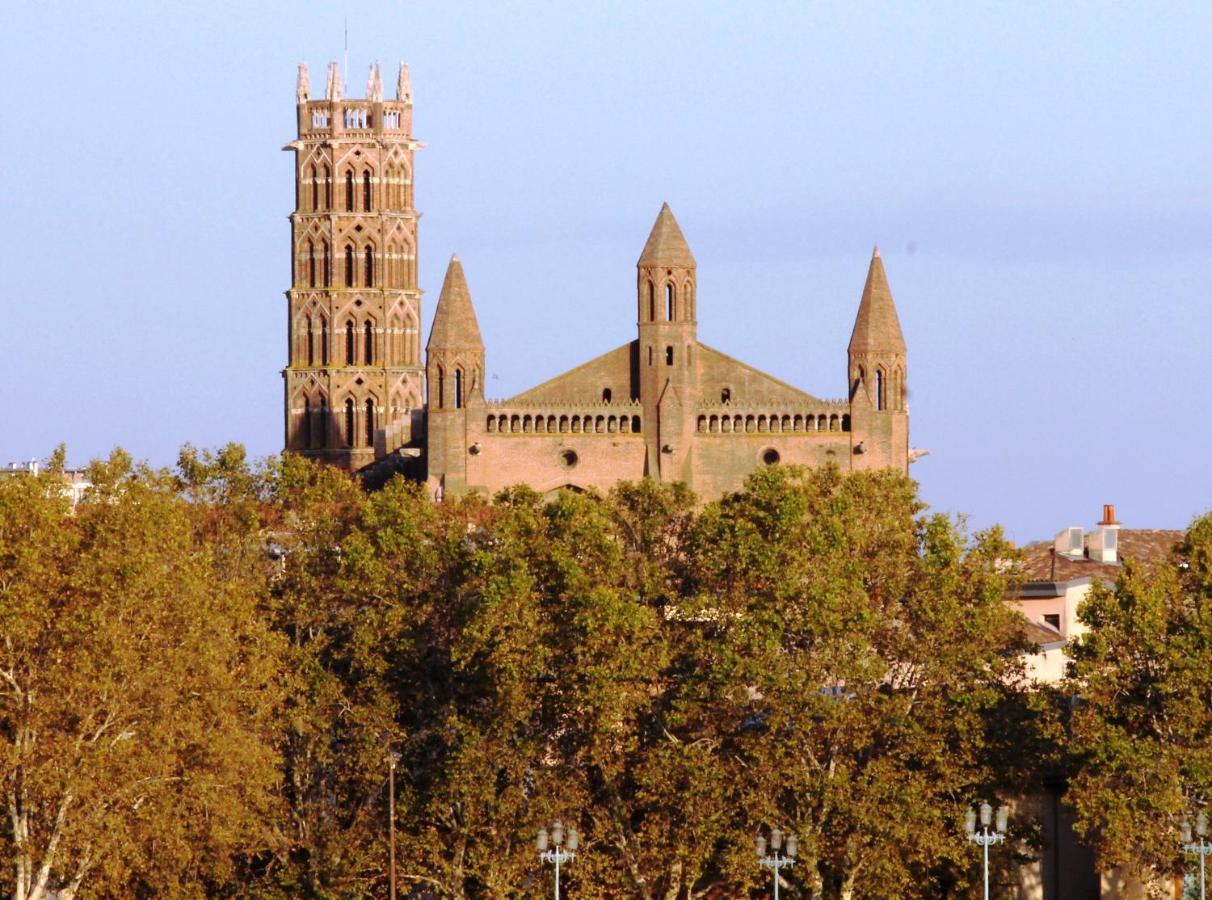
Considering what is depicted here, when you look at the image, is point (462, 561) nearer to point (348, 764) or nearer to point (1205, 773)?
point (348, 764)

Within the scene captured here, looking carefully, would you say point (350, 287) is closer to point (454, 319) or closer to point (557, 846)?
point (454, 319)

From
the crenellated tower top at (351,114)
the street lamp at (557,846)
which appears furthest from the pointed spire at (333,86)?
the street lamp at (557,846)

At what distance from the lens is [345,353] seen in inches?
5285

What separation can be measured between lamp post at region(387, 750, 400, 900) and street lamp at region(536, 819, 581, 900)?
2.81 meters

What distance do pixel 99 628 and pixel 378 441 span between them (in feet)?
206

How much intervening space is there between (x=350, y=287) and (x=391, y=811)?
64.4 m

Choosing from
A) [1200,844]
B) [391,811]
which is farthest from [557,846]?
[1200,844]

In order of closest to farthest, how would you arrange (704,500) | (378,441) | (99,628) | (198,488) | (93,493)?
(99,628), (93,493), (198,488), (704,500), (378,441)

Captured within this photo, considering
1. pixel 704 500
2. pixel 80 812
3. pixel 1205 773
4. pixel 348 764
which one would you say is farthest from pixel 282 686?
pixel 704 500

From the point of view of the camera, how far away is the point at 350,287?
13462 centimetres

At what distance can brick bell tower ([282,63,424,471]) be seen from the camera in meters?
134

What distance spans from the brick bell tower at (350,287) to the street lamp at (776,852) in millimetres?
62260

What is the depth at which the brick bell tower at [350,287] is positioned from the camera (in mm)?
133500

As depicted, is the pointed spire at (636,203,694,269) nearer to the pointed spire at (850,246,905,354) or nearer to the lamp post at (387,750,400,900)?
the pointed spire at (850,246,905,354)
